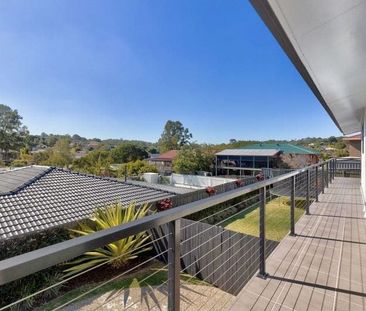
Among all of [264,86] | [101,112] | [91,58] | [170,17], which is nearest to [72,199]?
[170,17]

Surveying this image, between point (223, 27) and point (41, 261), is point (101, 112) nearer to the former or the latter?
point (223, 27)

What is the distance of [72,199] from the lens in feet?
27.3

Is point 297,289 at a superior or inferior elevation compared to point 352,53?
inferior

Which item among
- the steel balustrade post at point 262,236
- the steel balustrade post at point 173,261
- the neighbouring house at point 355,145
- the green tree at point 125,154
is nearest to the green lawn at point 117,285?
the steel balustrade post at point 262,236

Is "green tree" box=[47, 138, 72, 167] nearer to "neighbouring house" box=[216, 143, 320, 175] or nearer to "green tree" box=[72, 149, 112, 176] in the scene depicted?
"green tree" box=[72, 149, 112, 176]

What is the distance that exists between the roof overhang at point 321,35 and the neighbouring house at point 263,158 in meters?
19.2

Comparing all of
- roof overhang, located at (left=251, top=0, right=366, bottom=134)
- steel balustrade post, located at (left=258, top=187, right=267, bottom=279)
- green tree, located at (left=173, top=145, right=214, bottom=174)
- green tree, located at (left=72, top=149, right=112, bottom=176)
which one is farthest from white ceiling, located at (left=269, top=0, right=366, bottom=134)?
green tree, located at (left=72, top=149, right=112, bottom=176)

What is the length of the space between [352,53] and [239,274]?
485 centimetres

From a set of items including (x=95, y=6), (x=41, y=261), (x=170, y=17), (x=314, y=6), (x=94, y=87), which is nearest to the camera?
(x=41, y=261)

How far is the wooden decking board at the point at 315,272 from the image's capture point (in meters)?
2.17

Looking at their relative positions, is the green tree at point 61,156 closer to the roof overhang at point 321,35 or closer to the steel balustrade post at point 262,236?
the steel balustrade post at point 262,236

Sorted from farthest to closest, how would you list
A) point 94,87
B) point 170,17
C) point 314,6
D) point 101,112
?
point 101,112, point 94,87, point 170,17, point 314,6

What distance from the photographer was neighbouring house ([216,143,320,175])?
21656 millimetres

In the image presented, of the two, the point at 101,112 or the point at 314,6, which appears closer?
the point at 314,6
